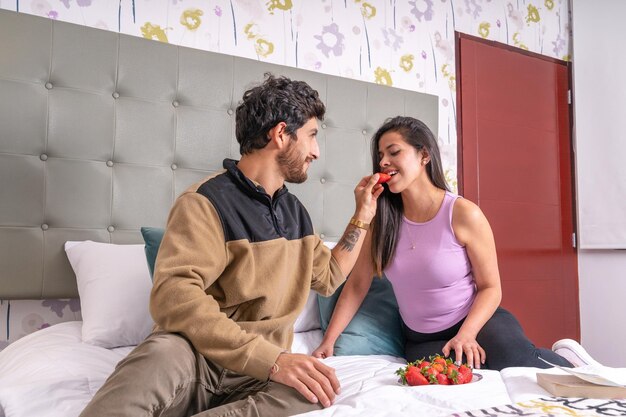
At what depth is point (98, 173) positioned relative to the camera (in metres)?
1.95

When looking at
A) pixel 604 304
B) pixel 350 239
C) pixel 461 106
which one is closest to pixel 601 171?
pixel 604 304

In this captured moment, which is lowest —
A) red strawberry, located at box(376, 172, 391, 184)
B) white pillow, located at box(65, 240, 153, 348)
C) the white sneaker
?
the white sneaker

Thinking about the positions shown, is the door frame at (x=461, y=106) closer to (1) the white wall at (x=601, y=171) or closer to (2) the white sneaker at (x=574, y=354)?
(1) the white wall at (x=601, y=171)

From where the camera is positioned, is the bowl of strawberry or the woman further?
the woman

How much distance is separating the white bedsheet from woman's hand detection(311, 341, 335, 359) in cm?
7

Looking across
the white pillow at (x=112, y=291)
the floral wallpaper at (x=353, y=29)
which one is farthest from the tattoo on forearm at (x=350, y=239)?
the floral wallpaper at (x=353, y=29)

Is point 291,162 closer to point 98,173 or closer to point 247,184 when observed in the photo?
point 247,184

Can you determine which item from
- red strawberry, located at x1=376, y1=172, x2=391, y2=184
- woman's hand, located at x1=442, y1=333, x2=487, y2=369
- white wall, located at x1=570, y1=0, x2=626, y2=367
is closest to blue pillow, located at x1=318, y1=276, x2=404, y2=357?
woman's hand, located at x1=442, y1=333, x2=487, y2=369

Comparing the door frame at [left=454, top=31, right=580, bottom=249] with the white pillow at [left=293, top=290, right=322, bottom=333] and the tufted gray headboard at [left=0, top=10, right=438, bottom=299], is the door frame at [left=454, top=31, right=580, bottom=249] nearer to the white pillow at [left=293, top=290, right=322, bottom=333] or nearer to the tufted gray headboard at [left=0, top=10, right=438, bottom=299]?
the tufted gray headboard at [left=0, top=10, right=438, bottom=299]

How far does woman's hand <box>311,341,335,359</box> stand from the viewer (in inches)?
71.2

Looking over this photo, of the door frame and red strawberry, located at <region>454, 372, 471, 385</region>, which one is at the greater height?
the door frame

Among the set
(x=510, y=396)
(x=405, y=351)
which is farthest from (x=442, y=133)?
(x=510, y=396)

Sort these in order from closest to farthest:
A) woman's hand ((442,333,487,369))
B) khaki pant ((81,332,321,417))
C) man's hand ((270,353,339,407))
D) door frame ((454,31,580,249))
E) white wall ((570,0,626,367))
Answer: khaki pant ((81,332,321,417)), man's hand ((270,353,339,407)), woman's hand ((442,333,487,369)), door frame ((454,31,580,249)), white wall ((570,0,626,367))

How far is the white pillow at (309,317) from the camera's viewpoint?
1955mm
